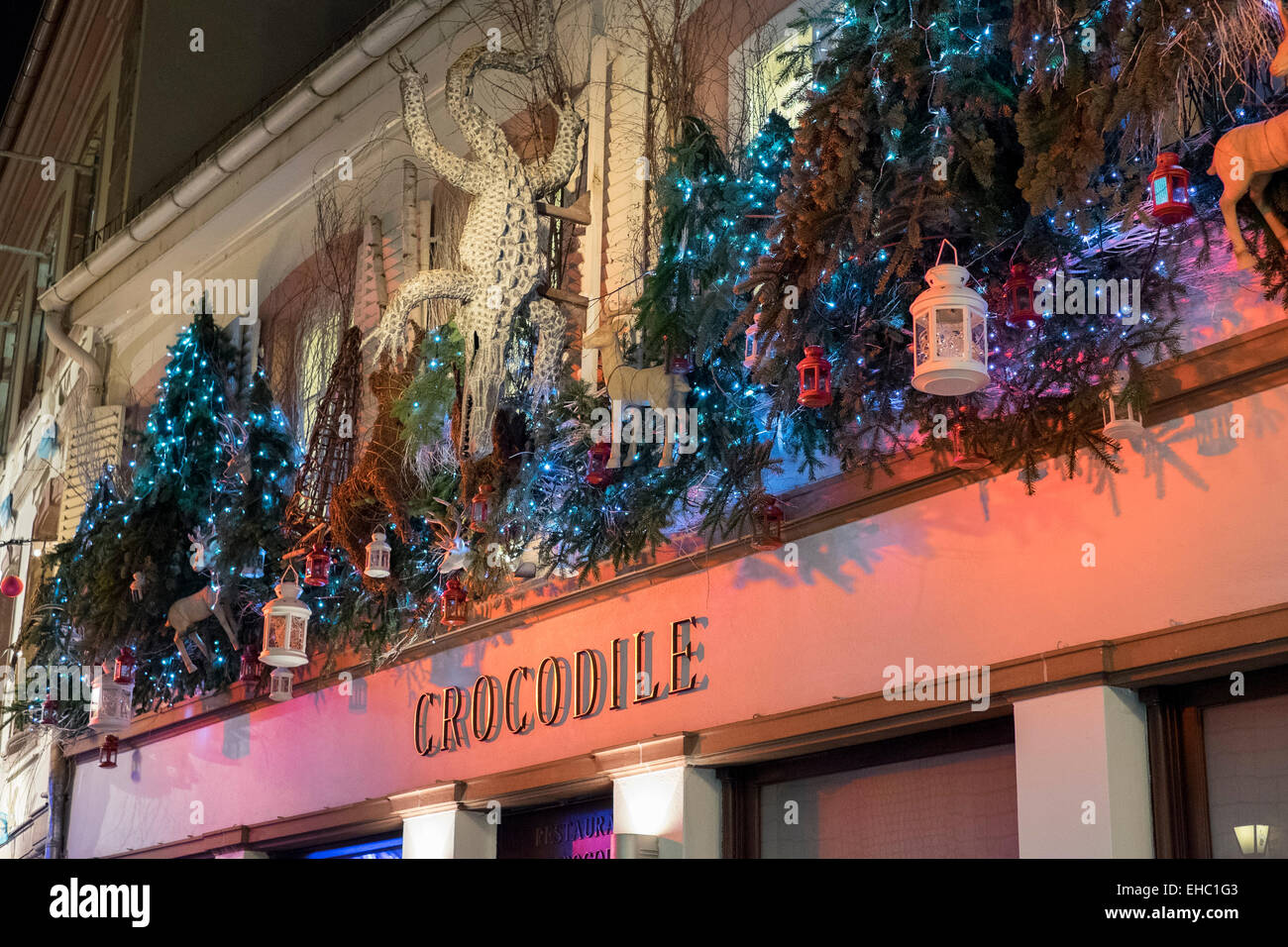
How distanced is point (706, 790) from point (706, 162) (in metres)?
2.97

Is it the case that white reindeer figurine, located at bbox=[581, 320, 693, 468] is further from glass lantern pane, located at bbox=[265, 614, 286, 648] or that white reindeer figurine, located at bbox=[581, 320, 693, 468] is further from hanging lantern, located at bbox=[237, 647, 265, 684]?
hanging lantern, located at bbox=[237, 647, 265, 684]

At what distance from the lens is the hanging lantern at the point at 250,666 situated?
10.8m

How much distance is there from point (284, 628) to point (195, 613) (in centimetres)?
182

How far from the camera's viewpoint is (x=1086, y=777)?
18.3 ft

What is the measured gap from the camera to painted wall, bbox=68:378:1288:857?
5.39 m

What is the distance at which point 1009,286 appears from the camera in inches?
219

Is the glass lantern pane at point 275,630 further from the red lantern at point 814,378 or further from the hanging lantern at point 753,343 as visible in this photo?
the red lantern at point 814,378

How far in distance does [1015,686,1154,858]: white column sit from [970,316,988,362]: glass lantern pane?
132 centimetres

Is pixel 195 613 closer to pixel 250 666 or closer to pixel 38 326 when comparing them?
pixel 250 666

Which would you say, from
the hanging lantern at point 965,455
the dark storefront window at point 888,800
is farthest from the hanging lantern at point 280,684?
the hanging lantern at point 965,455

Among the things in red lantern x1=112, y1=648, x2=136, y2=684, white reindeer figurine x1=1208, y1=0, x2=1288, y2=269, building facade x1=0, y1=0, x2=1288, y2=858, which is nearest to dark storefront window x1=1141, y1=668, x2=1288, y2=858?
building facade x1=0, y1=0, x2=1288, y2=858
